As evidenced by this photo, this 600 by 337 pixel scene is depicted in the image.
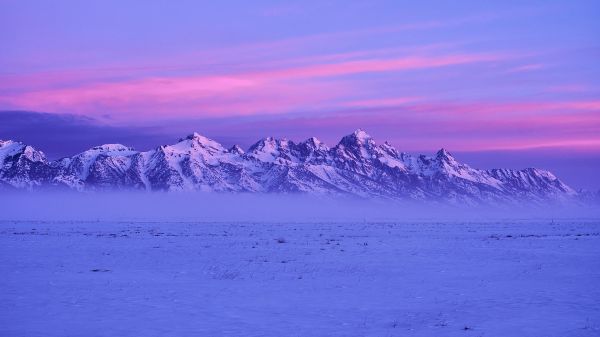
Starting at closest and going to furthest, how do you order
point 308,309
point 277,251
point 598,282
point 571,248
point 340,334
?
point 340,334, point 308,309, point 598,282, point 277,251, point 571,248

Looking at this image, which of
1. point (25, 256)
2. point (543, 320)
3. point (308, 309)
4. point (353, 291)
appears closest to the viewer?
point (543, 320)

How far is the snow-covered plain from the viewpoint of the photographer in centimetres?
2119

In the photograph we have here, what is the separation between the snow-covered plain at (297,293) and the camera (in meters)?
21.2

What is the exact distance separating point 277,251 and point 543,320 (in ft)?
85.6

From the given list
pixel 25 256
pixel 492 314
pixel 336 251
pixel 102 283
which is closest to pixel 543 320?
pixel 492 314

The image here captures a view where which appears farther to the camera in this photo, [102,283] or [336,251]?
[336,251]

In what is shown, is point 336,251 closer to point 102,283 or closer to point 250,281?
point 250,281

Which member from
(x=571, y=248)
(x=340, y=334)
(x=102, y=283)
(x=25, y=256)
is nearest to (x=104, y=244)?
(x=25, y=256)

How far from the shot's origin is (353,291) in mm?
28766

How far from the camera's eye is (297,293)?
2805 cm

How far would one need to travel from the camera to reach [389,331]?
20844mm

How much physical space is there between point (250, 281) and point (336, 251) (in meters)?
16.5

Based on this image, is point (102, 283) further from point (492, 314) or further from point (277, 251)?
point (277, 251)

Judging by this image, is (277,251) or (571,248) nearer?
(277,251)
